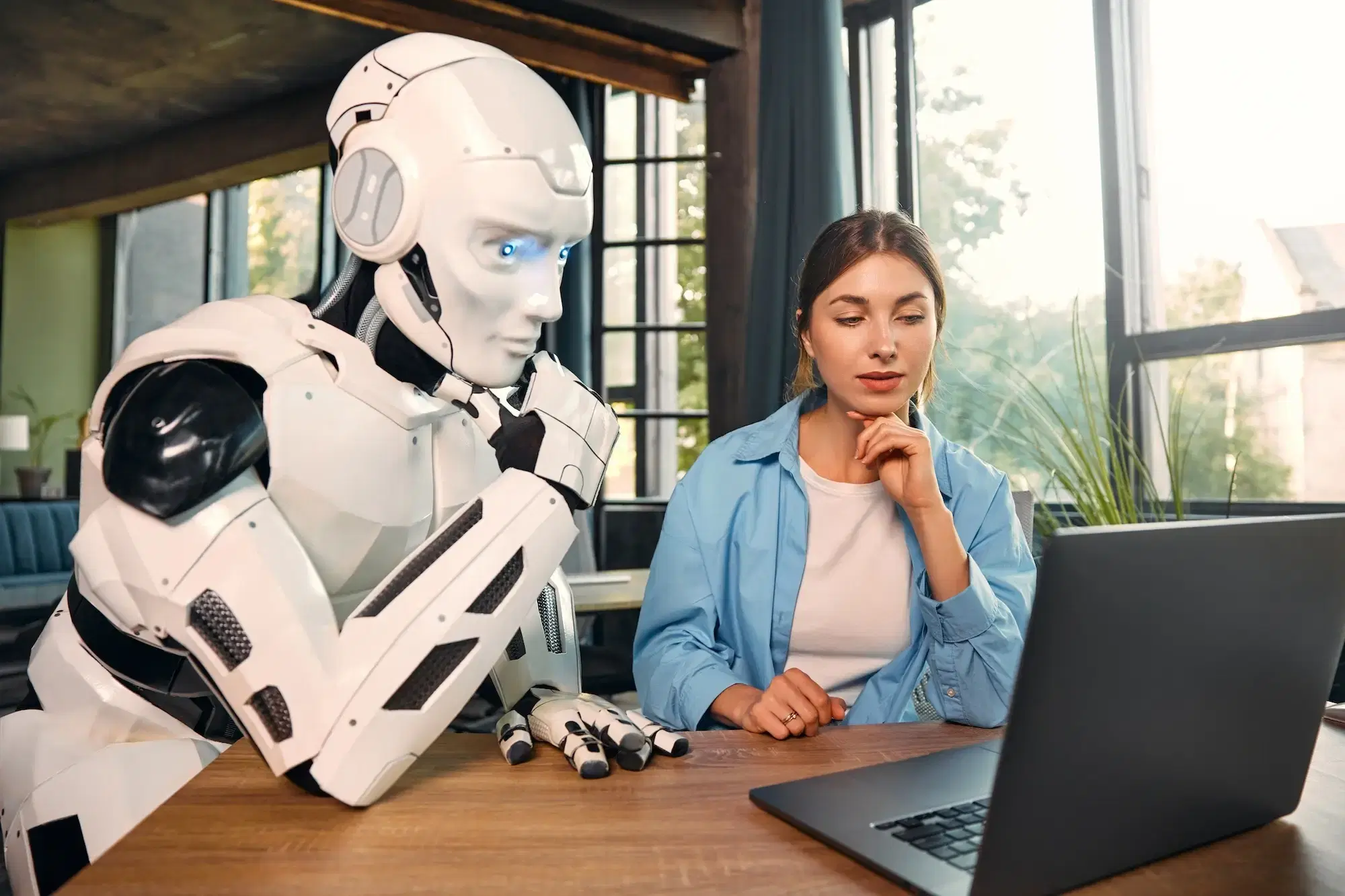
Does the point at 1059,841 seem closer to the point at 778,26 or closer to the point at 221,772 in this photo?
the point at 221,772

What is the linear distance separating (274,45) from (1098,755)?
510 centimetres

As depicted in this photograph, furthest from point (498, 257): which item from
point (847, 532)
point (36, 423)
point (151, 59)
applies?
point (36, 423)

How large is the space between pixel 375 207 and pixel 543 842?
56 cm

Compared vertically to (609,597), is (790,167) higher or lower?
higher

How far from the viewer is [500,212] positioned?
0.84 metres

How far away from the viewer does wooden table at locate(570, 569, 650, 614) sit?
7.87 feet

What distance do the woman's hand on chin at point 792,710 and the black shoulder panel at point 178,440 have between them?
545mm

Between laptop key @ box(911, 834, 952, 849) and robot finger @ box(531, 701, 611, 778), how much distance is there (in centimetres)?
28

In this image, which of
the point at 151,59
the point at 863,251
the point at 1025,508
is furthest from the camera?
the point at 151,59

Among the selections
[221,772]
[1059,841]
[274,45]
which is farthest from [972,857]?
[274,45]

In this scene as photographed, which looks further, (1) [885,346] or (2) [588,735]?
(1) [885,346]

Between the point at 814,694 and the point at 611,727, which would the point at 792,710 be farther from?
the point at 611,727

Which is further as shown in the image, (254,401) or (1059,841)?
(254,401)

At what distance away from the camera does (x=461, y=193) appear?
843 millimetres
